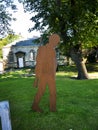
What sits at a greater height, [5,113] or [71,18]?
[71,18]

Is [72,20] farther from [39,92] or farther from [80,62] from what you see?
[39,92]

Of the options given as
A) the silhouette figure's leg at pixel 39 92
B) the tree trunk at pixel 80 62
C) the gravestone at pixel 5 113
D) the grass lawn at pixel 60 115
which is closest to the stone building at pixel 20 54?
the tree trunk at pixel 80 62

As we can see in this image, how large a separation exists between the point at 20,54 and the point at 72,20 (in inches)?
1199

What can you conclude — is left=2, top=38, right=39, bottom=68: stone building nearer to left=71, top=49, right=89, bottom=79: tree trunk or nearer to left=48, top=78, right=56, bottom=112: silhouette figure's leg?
left=71, top=49, right=89, bottom=79: tree trunk

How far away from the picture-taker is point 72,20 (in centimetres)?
2575

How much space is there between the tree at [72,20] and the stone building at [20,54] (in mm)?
25728

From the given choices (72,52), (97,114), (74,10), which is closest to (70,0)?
(74,10)

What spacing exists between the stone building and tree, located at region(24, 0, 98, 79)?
2573cm

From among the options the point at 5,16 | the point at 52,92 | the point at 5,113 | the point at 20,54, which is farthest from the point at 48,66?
the point at 20,54

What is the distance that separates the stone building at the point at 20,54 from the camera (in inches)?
2124

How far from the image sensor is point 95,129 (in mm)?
6637

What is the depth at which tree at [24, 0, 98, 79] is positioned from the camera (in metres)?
25.2

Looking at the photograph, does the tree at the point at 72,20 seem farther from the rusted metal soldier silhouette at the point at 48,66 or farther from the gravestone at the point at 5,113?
the gravestone at the point at 5,113

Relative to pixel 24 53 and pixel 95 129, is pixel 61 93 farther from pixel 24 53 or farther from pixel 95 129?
pixel 24 53
